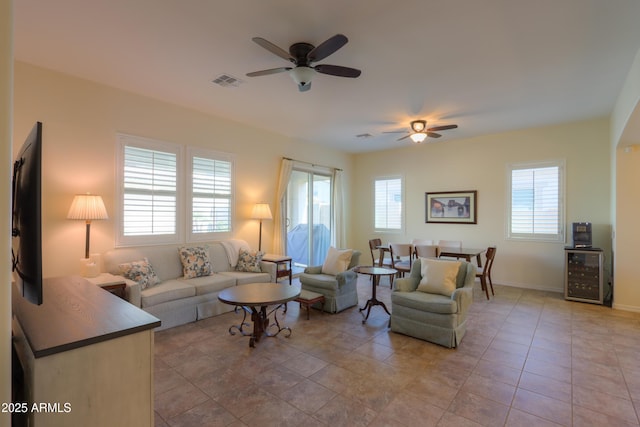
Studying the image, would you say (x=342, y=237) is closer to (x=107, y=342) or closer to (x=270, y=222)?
(x=270, y=222)

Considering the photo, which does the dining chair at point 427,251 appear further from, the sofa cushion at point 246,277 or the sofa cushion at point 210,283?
the sofa cushion at point 210,283

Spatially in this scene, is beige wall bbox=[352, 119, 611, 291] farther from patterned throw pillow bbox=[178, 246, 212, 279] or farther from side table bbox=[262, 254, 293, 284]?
patterned throw pillow bbox=[178, 246, 212, 279]

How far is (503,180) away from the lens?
19.5 feet

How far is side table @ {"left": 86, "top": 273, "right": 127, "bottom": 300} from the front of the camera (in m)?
3.29

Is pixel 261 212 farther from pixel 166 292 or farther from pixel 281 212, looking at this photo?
pixel 166 292

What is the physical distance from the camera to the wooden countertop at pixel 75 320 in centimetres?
120

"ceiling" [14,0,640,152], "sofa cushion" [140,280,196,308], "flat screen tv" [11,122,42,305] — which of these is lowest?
"sofa cushion" [140,280,196,308]

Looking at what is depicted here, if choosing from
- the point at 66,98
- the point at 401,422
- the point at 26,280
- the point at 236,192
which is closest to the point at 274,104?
the point at 236,192

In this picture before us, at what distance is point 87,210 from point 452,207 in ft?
20.6

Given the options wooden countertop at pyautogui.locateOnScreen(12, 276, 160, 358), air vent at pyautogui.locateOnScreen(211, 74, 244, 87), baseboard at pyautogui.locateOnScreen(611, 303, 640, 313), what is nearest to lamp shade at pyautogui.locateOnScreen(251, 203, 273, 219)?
air vent at pyautogui.locateOnScreen(211, 74, 244, 87)

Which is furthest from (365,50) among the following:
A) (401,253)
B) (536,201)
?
(536,201)

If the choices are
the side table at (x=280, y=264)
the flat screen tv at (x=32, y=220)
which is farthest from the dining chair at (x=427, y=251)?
the flat screen tv at (x=32, y=220)

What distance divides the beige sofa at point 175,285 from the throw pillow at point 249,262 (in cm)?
10

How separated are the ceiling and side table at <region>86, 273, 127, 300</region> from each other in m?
2.37
